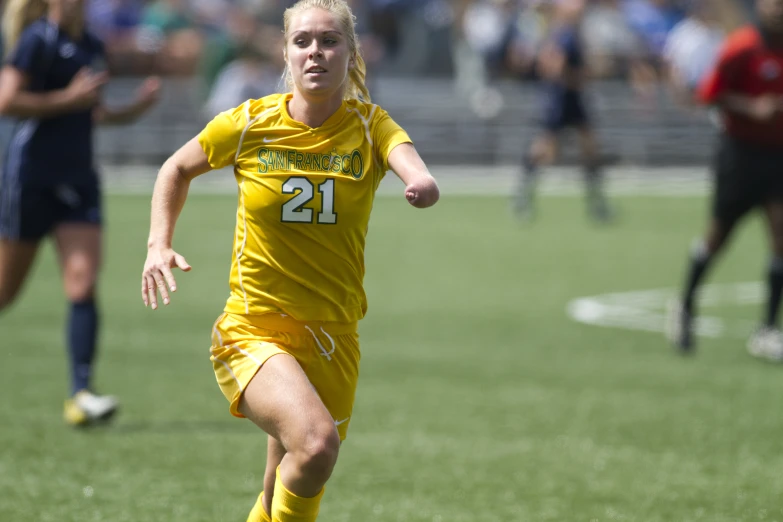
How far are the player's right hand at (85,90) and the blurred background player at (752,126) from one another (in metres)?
4.52

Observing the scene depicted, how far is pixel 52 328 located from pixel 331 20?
7578 mm

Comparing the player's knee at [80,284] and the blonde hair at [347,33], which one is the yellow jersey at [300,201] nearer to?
the blonde hair at [347,33]

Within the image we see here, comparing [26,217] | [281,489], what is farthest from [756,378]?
[281,489]

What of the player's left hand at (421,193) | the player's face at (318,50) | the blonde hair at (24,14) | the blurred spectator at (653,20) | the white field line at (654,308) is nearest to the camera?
the player's left hand at (421,193)

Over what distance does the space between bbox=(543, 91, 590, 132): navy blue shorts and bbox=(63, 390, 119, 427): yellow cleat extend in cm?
1372

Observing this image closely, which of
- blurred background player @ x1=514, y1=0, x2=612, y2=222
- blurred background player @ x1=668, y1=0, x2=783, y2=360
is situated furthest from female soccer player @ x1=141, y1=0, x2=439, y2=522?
blurred background player @ x1=514, y1=0, x2=612, y2=222

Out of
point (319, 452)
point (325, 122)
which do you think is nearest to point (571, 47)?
point (325, 122)

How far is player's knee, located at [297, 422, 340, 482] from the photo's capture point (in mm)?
4332

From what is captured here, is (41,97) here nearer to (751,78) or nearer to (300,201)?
(300,201)

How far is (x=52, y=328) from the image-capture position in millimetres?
11586

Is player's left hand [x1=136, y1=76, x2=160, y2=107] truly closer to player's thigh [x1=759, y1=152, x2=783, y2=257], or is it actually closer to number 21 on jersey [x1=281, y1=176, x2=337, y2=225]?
number 21 on jersey [x1=281, y1=176, x2=337, y2=225]

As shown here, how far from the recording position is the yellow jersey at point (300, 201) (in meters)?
4.71

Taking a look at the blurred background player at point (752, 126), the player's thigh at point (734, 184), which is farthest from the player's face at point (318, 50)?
the player's thigh at point (734, 184)

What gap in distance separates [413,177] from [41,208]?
3.87 meters
